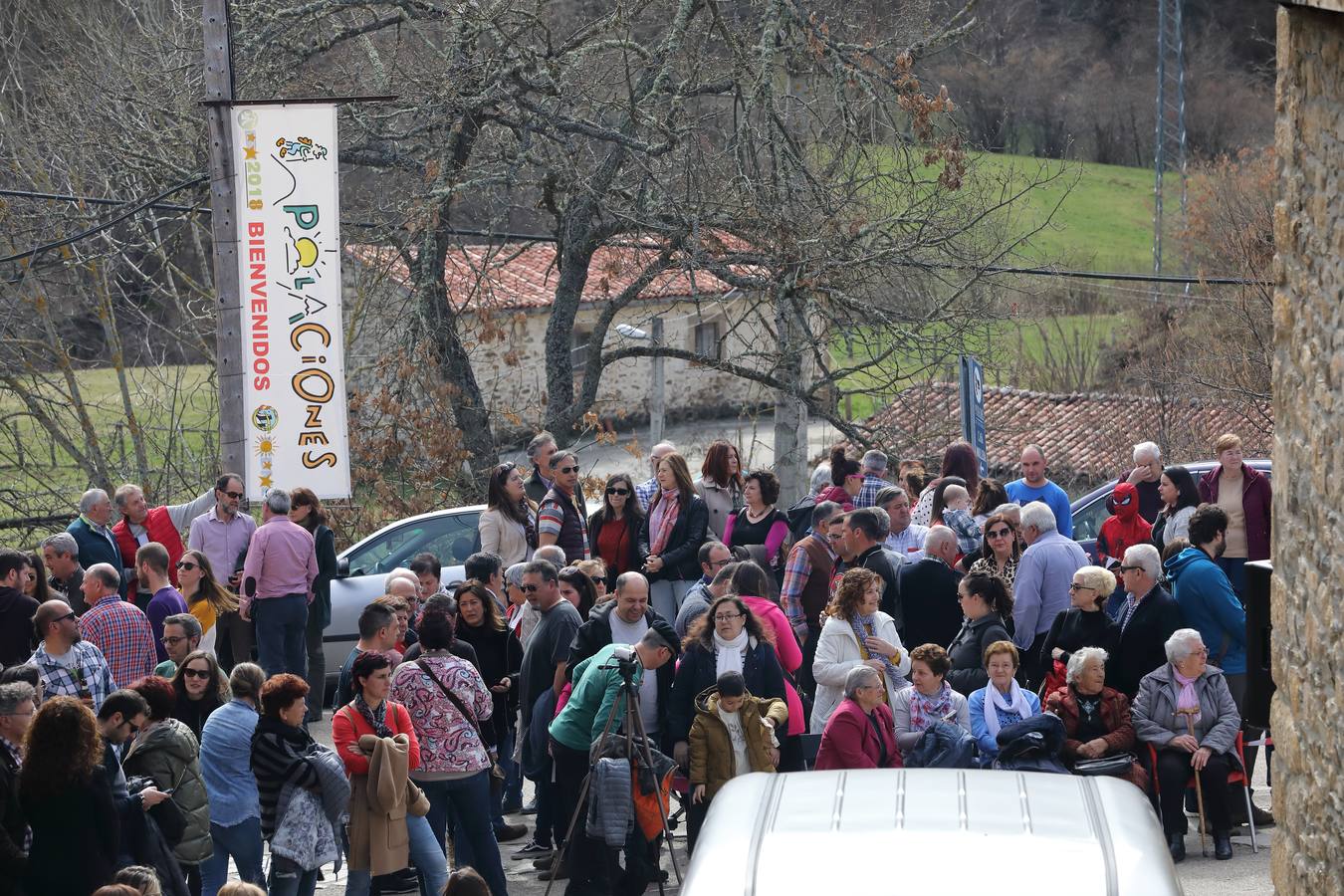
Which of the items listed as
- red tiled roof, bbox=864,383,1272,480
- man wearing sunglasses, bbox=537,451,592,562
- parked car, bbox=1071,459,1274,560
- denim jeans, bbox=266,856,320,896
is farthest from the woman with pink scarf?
red tiled roof, bbox=864,383,1272,480

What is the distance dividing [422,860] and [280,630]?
4.24m

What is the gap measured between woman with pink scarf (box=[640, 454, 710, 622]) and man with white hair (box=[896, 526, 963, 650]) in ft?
6.03

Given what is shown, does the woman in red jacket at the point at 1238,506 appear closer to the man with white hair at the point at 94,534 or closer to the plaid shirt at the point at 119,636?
the plaid shirt at the point at 119,636

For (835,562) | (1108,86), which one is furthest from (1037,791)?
(1108,86)

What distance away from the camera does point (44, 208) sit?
21.9 m

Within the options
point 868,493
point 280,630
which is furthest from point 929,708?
point 280,630

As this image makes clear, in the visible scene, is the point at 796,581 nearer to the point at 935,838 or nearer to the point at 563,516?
the point at 563,516

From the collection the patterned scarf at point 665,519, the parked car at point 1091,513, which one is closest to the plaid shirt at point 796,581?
the patterned scarf at point 665,519

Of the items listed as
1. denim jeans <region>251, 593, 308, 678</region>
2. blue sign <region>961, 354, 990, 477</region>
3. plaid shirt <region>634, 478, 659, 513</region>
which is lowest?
denim jeans <region>251, 593, 308, 678</region>

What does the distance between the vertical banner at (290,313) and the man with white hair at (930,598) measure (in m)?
4.09

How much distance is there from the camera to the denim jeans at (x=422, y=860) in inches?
309

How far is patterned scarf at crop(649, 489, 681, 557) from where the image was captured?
11.6 metres

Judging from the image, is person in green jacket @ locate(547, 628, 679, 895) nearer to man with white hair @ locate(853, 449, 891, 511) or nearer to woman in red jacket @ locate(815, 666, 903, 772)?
woman in red jacket @ locate(815, 666, 903, 772)

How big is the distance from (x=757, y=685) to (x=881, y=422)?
970cm
